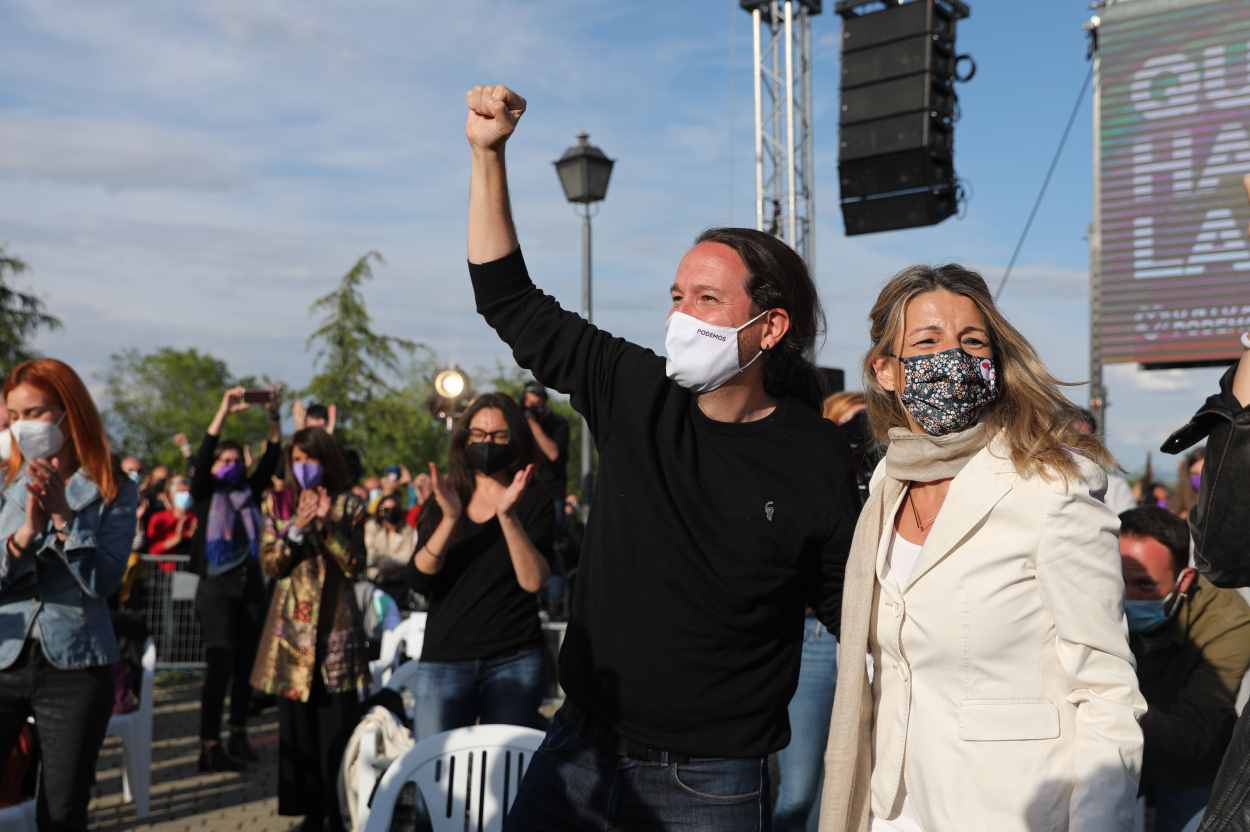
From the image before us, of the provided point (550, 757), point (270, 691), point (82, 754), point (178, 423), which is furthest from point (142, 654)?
point (178, 423)

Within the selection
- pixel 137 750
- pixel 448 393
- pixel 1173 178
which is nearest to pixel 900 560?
pixel 137 750

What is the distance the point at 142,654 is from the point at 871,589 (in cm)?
603

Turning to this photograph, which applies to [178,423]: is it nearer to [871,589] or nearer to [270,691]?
[270,691]

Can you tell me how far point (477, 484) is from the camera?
4.91 metres

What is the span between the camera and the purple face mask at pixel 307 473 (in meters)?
6.10

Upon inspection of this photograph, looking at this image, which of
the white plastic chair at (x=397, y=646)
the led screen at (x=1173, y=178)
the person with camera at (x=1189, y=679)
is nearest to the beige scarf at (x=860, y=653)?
the person with camera at (x=1189, y=679)

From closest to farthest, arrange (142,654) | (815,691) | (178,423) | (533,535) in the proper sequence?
(815,691), (533,535), (142,654), (178,423)

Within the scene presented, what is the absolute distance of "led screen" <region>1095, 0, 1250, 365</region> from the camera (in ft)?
40.3

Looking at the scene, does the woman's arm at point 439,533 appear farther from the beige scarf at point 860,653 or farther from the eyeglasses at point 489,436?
the beige scarf at point 860,653

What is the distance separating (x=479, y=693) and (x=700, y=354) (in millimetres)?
2387

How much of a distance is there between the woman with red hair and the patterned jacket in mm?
1671

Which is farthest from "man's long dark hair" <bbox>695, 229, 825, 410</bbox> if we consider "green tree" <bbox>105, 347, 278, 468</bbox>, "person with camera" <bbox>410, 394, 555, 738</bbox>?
"green tree" <bbox>105, 347, 278, 468</bbox>

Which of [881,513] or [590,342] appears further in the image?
[590,342]

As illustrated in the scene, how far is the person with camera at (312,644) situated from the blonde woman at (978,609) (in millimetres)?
3943
